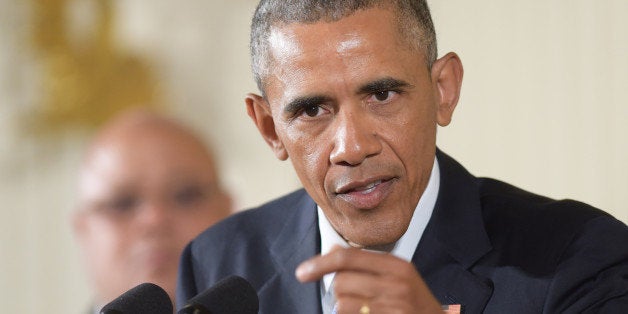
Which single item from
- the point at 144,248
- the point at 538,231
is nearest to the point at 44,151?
the point at 144,248

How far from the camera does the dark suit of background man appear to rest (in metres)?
1.83

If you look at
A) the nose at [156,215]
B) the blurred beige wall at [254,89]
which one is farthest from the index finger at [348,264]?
the blurred beige wall at [254,89]

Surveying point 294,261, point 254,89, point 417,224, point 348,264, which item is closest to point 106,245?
point 254,89

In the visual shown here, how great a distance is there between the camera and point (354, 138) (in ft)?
5.95

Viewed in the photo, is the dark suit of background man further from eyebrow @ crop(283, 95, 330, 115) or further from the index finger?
the index finger

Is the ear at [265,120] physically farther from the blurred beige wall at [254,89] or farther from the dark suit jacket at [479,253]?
the blurred beige wall at [254,89]

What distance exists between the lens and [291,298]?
84.0 inches

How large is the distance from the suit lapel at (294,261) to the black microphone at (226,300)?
0.43 metres

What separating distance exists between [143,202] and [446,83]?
5.91 ft

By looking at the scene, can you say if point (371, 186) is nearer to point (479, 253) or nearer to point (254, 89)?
point (479, 253)

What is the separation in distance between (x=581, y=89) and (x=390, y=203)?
7.71 ft

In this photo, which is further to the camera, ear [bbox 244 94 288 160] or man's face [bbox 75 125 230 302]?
man's face [bbox 75 125 230 302]

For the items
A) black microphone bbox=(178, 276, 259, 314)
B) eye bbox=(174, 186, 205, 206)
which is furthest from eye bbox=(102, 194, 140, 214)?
black microphone bbox=(178, 276, 259, 314)

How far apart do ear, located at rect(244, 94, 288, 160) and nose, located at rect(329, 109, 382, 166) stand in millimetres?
239
